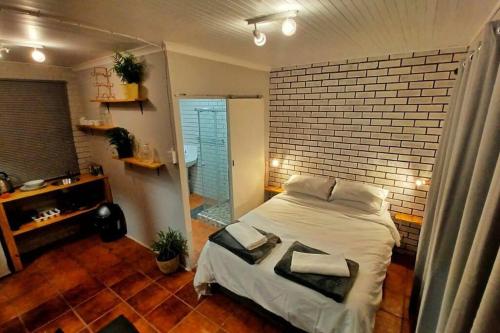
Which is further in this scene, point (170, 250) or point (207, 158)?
point (207, 158)

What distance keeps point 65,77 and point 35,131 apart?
85 centimetres

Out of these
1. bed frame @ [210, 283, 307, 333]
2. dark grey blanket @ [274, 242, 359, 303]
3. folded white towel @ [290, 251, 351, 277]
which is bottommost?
bed frame @ [210, 283, 307, 333]

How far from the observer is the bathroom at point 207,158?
384cm

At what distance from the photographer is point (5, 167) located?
9.50 feet

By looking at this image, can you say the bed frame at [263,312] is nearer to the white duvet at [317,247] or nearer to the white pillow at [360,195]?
the white duvet at [317,247]

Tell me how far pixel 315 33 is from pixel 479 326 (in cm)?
202

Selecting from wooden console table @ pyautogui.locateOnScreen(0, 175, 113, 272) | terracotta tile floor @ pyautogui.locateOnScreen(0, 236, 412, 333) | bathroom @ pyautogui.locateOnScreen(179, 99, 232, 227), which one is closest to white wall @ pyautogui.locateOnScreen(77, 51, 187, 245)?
wooden console table @ pyautogui.locateOnScreen(0, 175, 113, 272)

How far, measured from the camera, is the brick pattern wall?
2.62 m

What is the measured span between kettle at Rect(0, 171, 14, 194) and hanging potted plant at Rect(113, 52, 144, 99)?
1.92 m

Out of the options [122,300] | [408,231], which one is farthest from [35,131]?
[408,231]

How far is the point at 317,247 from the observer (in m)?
2.16

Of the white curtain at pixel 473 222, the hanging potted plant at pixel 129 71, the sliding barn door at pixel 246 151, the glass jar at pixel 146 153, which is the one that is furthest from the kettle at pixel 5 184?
the white curtain at pixel 473 222

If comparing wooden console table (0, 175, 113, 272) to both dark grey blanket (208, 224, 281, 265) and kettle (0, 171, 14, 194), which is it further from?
dark grey blanket (208, 224, 281, 265)

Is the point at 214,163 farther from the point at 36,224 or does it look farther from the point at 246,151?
the point at 36,224
